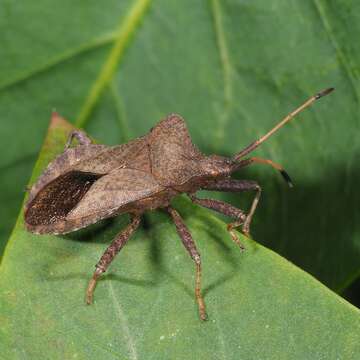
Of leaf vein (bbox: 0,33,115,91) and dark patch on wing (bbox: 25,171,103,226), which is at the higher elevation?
leaf vein (bbox: 0,33,115,91)

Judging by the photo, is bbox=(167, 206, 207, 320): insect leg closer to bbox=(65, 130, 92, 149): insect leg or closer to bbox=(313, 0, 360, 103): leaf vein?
bbox=(65, 130, 92, 149): insect leg

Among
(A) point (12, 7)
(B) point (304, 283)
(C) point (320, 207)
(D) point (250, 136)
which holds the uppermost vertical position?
(A) point (12, 7)

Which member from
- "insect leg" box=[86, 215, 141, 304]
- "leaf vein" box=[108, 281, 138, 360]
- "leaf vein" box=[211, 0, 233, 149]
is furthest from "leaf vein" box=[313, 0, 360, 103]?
"leaf vein" box=[108, 281, 138, 360]

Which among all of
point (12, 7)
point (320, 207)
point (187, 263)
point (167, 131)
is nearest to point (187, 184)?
point (167, 131)

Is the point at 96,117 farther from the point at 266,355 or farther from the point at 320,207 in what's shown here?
the point at 266,355

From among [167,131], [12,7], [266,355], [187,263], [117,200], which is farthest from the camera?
[12,7]

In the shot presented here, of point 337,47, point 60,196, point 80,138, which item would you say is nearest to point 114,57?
point 80,138

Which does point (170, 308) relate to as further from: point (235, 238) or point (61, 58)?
point (61, 58)
